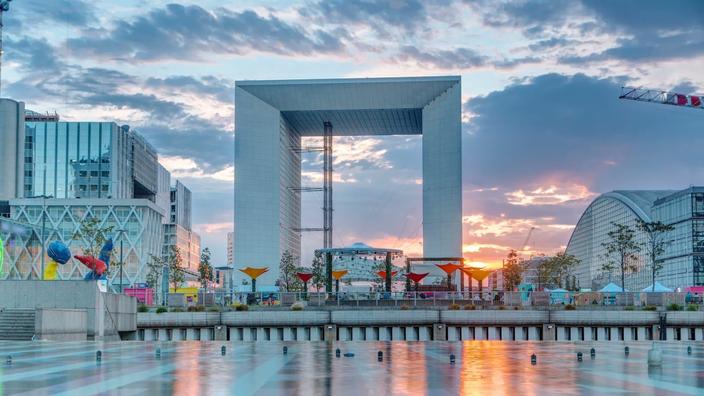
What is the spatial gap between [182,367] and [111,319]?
1353 inches

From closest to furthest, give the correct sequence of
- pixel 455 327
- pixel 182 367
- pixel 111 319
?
pixel 182 367
pixel 111 319
pixel 455 327

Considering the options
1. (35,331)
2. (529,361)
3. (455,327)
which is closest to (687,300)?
(455,327)

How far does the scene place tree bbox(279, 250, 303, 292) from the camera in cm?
17862

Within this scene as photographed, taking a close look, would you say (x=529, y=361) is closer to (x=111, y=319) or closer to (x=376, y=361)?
(x=376, y=361)

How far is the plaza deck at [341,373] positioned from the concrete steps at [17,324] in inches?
555

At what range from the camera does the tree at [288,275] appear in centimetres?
17862

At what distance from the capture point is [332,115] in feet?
653

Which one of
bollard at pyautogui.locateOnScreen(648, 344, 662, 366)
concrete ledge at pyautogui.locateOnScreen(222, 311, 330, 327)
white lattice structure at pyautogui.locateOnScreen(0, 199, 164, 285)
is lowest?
concrete ledge at pyautogui.locateOnScreen(222, 311, 330, 327)

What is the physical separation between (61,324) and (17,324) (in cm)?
333

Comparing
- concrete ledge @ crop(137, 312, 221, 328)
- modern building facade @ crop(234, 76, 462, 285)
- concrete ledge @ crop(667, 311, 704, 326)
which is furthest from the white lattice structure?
concrete ledge @ crop(667, 311, 704, 326)

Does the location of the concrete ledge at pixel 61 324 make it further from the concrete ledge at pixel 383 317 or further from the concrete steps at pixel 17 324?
the concrete ledge at pixel 383 317

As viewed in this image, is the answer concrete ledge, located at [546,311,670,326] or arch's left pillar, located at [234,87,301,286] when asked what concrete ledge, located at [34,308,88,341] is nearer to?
concrete ledge, located at [546,311,670,326]

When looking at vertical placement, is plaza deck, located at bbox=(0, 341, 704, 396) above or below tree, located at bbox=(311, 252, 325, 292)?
below

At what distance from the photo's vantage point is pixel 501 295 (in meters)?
100
